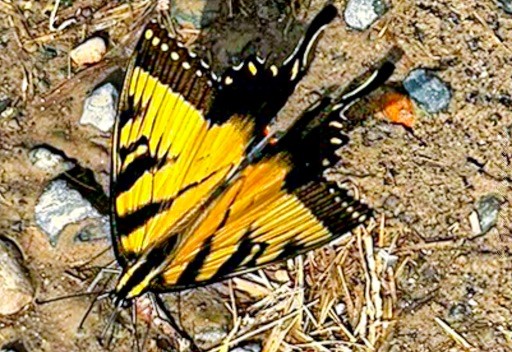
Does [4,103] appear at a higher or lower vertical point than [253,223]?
higher

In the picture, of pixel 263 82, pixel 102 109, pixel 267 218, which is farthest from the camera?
pixel 102 109

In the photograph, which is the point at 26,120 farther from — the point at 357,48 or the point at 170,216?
the point at 357,48

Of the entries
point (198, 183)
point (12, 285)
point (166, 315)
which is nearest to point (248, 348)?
point (166, 315)

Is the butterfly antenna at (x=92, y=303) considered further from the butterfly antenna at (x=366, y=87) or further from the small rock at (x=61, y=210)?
the butterfly antenna at (x=366, y=87)

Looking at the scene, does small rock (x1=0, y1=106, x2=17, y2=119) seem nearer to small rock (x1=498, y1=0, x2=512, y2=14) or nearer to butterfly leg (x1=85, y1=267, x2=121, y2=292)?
butterfly leg (x1=85, y1=267, x2=121, y2=292)

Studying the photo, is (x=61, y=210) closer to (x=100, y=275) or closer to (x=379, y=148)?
(x=100, y=275)
